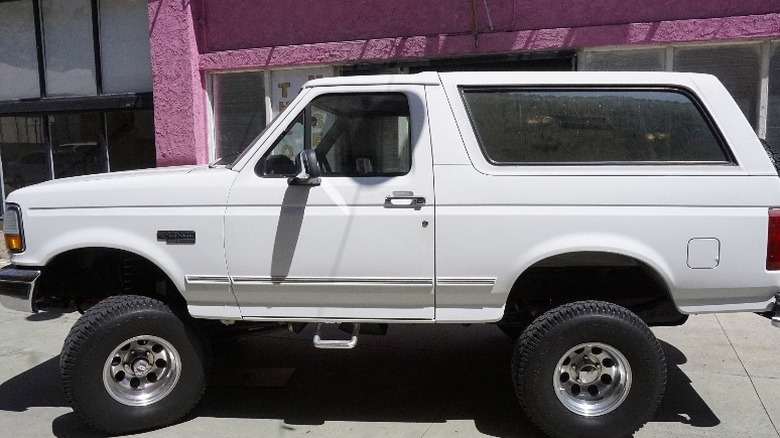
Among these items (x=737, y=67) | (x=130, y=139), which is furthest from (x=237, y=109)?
(x=737, y=67)

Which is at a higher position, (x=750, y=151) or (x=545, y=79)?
(x=545, y=79)

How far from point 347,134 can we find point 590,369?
2.00 m

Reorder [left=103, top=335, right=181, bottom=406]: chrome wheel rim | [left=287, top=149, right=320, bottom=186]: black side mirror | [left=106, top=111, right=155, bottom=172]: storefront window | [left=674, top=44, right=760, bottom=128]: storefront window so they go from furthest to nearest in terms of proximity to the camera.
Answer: [left=106, top=111, right=155, bottom=172]: storefront window, [left=674, top=44, right=760, bottom=128]: storefront window, [left=103, top=335, right=181, bottom=406]: chrome wheel rim, [left=287, top=149, right=320, bottom=186]: black side mirror

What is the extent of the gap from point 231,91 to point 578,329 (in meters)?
6.94

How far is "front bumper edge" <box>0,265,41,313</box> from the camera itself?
399 centimetres

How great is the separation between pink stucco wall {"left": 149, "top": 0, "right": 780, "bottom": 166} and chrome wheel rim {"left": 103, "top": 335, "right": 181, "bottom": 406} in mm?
5307

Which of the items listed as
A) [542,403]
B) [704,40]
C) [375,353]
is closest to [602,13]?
[704,40]

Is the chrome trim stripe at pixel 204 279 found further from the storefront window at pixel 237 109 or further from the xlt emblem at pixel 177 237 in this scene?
the storefront window at pixel 237 109

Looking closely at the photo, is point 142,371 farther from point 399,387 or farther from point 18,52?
point 18,52

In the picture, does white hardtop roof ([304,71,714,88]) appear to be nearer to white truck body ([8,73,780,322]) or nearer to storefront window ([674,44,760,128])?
white truck body ([8,73,780,322])

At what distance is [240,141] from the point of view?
9281 millimetres

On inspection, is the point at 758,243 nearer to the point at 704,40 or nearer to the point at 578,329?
the point at 578,329

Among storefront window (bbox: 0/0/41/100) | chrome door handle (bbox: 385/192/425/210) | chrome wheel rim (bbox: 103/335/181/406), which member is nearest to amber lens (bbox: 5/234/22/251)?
chrome wheel rim (bbox: 103/335/181/406)

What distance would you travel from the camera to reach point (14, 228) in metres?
4.07
